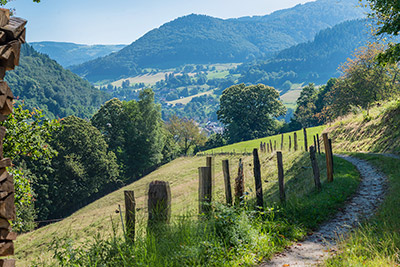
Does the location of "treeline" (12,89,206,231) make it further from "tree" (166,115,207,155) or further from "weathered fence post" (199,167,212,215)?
"weathered fence post" (199,167,212,215)

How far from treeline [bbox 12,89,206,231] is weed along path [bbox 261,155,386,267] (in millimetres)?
11931

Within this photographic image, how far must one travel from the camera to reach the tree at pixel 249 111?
9475 centimetres

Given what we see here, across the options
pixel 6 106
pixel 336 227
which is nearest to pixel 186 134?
pixel 336 227

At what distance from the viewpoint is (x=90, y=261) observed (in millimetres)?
6418

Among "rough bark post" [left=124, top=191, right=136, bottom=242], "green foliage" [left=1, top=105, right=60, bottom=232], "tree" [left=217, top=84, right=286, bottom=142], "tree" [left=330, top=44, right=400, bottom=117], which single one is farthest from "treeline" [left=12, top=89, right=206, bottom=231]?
"tree" [left=330, top=44, right=400, bottom=117]

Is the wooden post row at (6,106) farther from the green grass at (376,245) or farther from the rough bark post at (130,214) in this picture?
the green grass at (376,245)

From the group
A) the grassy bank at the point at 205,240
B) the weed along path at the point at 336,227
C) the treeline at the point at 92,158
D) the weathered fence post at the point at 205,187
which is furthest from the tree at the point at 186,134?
the weathered fence post at the point at 205,187

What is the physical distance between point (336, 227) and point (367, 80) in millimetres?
47212

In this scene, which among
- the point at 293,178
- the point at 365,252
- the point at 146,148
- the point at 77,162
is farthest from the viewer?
the point at 146,148

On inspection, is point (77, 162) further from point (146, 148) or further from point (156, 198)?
point (156, 198)

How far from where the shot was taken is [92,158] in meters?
56.8

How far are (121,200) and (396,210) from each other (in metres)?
40.7

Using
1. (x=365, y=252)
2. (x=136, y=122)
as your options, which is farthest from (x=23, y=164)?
(x=365, y=252)

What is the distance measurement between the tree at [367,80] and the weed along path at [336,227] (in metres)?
38.3
